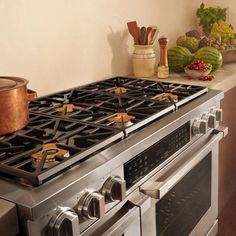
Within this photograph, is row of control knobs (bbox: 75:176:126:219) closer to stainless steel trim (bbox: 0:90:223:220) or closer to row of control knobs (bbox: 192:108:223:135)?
stainless steel trim (bbox: 0:90:223:220)

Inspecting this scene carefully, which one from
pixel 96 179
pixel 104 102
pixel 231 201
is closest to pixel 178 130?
pixel 104 102

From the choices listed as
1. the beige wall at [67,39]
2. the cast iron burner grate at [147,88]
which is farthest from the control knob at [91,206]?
the beige wall at [67,39]

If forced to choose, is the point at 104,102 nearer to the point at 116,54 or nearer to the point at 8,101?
the point at 8,101

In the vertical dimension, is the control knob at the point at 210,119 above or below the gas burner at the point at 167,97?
below

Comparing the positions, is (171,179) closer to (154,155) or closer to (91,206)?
(154,155)

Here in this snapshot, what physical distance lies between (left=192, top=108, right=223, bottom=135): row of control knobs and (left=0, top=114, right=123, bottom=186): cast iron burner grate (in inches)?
16.8

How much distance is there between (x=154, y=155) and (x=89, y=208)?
0.34 meters

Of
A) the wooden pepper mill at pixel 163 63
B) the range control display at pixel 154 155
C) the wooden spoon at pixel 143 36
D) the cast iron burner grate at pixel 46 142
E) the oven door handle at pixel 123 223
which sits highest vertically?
the wooden spoon at pixel 143 36

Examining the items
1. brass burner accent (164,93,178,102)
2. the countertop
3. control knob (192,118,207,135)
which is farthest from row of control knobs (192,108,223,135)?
the countertop

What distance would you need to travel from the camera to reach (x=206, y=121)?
4.64ft

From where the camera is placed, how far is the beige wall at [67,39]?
140 centimetres

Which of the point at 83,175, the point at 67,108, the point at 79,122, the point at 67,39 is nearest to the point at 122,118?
the point at 79,122

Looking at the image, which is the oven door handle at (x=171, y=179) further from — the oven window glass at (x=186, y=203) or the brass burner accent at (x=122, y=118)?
the brass burner accent at (x=122, y=118)

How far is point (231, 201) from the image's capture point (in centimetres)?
234
